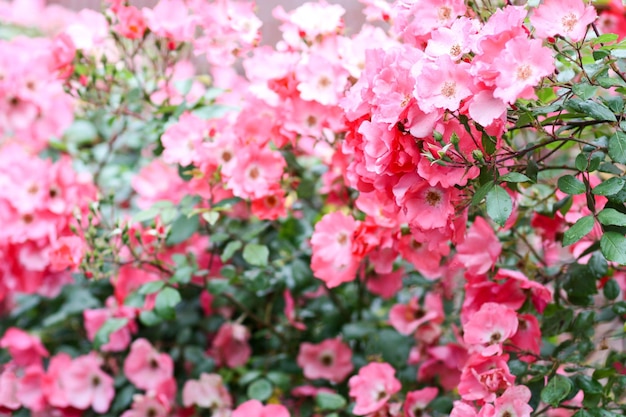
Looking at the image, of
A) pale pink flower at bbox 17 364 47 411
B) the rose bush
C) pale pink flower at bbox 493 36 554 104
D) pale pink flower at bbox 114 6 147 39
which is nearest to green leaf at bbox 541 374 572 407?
the rose bush

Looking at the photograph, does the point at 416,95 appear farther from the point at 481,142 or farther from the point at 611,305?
the point at 611,305

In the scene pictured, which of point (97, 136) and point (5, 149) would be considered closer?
point (5, 149)

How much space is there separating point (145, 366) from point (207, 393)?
158 millimetres

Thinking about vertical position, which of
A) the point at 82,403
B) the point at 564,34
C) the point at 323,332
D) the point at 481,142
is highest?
the point at 564,34

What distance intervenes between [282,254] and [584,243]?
513mm

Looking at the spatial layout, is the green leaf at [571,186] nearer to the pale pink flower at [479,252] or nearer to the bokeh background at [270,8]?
the pale pink flower at [479,252]

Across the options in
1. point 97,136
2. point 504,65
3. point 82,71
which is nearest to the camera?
point 504,65

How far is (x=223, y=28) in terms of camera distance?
1236 mm

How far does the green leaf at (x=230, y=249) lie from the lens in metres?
1.20

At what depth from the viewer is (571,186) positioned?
33.5 inches

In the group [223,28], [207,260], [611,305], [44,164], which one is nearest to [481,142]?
[611,305]

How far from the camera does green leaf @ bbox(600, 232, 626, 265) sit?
78 cm

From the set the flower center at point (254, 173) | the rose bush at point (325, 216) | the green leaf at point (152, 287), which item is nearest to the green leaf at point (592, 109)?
the rose bush at point (325, 216)

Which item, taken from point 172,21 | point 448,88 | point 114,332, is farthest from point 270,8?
point 448,88
